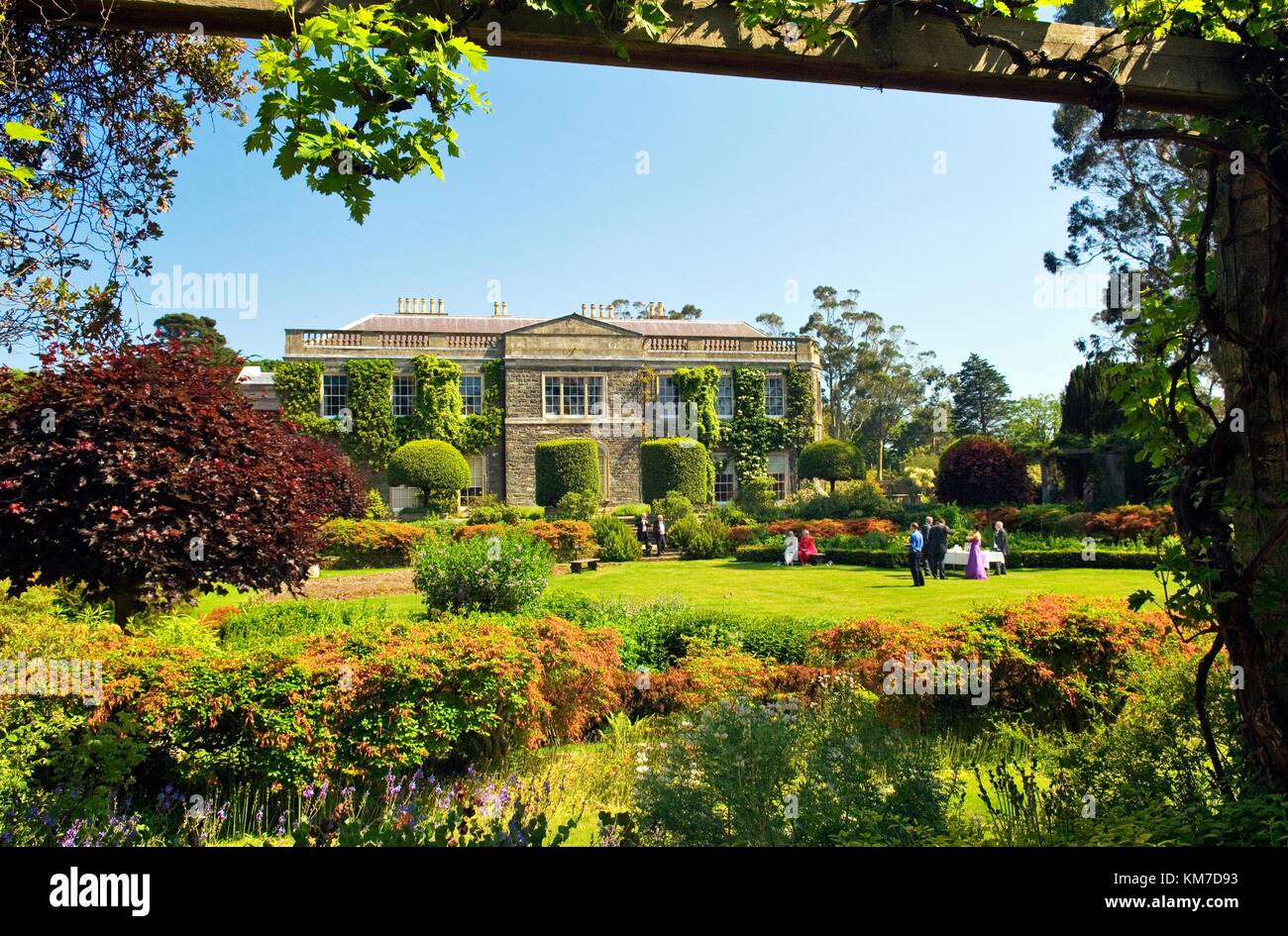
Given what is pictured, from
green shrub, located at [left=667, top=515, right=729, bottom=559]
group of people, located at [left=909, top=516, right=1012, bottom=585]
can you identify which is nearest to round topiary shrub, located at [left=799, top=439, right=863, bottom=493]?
green shrub, located at [left=667, top=515, right=729, bottom=559]

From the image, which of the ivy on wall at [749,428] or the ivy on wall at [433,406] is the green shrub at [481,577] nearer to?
the ivy on wall at [433,406]

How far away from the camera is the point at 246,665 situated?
441cm

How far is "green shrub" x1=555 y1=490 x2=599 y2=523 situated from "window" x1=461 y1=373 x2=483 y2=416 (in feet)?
26.3

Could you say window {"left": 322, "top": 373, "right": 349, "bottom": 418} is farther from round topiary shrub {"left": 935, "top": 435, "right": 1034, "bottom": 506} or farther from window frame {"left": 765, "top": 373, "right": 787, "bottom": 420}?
round topiary shrub {"left": 935, "top": 435, "right": 1034, "bottom": 506}

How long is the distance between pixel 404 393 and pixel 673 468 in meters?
10.7

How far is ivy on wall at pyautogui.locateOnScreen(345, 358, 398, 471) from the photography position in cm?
2959

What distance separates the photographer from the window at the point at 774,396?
32.6 meters

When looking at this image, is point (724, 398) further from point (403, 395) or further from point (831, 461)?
point (403, 395)

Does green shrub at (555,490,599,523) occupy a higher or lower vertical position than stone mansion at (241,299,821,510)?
lower

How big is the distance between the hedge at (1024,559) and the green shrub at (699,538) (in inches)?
36.3

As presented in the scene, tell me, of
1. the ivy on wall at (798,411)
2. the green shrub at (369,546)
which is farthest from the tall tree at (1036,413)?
the green shrub at (369,546)
